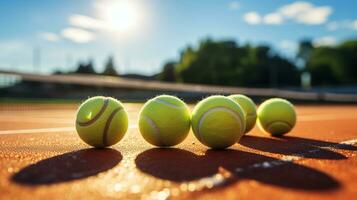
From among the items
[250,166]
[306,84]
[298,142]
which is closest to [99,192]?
[250,166]

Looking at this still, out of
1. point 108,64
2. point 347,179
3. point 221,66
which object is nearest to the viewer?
point 347,179

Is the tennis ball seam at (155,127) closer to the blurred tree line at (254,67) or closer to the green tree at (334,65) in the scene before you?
the blurred tree line at (254,67)

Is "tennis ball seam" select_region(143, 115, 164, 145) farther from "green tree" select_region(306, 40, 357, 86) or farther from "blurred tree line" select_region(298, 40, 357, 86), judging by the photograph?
"green tree" select_region(306, 40, 357, 86)

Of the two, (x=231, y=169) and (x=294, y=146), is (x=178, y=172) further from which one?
(x=294, y=146)

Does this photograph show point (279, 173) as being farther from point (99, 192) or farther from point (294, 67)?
point (294, 67)

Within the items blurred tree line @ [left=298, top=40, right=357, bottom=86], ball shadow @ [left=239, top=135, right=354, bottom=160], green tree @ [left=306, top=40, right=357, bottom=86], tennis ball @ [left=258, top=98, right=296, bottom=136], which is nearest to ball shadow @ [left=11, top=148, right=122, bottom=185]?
ball shadow @ [left=239, top=135, right=354, bottom=160]
